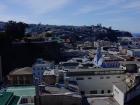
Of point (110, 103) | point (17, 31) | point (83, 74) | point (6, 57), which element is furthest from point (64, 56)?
point (110, 103)

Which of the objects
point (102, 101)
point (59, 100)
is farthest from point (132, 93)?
point (59, 100)

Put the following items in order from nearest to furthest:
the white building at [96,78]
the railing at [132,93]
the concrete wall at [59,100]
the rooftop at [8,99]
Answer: the rooftop at [8,99]
the concrete wall at [59,100]
the railing at [132,93]
the white building at [96,78]

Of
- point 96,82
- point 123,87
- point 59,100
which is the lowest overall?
point 96,82

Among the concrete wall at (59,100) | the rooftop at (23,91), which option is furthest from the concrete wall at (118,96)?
the rooftop at (23,91)

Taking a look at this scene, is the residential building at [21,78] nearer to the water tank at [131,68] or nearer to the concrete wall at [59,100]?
the concrete wall at [59,100]

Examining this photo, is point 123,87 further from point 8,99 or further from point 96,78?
Result: point 8,99

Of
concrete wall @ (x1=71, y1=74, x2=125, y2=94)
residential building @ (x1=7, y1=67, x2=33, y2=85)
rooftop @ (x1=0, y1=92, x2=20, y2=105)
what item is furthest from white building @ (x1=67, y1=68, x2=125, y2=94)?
rooftop @ (x1=0, y1=92, x2=20, y2=105)

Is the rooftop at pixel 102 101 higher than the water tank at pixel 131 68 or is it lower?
lower

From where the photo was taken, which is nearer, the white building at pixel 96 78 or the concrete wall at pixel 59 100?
the concrete wall at pixel 59 100

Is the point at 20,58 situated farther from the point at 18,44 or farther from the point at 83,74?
the point at 83,74
